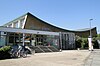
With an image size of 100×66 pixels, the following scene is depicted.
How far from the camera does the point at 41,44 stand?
37.7m

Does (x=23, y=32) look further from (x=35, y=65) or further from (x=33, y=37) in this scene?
(x=35, y=65)

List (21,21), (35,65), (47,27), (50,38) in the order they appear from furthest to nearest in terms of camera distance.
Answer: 1. (47,27)
2. (21,21)
3. (50,38)
4. (35,65)

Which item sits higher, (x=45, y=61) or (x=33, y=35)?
(x=33, y=35)

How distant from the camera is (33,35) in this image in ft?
117

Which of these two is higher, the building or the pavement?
the building

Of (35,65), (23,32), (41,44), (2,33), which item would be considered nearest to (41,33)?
(41,44)

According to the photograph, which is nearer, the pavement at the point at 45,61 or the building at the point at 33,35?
the pavement at the point at 45,61

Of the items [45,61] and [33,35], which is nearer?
[45,61]

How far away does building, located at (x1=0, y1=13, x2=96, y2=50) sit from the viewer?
102ft

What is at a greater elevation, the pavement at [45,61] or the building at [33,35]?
the building at [33,35]

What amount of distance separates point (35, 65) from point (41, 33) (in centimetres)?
2335

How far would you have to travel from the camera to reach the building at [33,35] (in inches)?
1227

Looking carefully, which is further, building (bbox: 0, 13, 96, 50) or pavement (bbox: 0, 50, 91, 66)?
building (bbox: 0, 13, 96, 50)

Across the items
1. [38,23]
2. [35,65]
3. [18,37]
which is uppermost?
[38,23]
